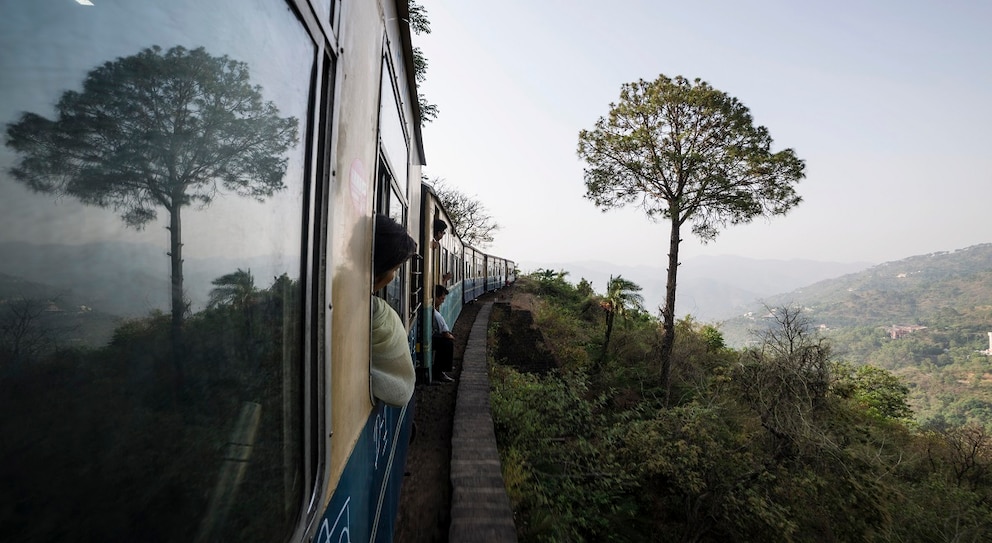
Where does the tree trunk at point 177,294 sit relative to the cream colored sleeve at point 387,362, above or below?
above

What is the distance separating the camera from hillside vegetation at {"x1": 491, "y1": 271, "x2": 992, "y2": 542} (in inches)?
241

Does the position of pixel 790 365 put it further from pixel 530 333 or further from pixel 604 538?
pixel 530 333

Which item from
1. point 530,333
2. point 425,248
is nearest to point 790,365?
point 530,333

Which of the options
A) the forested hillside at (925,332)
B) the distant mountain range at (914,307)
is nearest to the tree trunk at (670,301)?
the forested hillside at (925,332)

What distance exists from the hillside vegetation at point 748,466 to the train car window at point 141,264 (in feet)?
14.4

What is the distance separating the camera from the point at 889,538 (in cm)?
640

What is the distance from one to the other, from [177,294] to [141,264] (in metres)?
0.08

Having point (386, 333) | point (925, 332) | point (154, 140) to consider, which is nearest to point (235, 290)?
point (154, 140)

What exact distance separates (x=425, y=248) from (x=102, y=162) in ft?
17.2

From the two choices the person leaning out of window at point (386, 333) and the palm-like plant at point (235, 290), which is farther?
the person leaning out of window at point (386, 333)

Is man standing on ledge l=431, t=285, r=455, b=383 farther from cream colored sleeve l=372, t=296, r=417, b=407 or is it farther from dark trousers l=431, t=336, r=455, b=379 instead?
cream colored sleeve l=372, t=296, r=417, b=407

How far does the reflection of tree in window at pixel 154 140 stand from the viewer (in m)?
0.44

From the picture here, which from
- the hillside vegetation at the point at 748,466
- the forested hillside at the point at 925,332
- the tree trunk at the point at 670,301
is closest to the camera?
the hillside vegetation at the point at 748,466

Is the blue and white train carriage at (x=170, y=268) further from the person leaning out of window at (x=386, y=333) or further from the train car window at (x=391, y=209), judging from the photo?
the train car window at (x=391, y=209)
